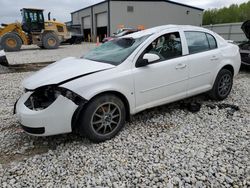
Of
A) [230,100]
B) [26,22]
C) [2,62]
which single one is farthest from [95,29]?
[230,100]

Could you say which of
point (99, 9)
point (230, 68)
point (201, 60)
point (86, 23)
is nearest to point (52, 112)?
point (201, 60)

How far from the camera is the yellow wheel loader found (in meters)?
14.8

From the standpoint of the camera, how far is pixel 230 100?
4.50m

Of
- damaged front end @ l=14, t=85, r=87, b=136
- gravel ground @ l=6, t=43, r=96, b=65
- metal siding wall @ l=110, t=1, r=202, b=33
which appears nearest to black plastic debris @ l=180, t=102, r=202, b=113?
damaged front end @ l=14, t=85, r=87, b=136

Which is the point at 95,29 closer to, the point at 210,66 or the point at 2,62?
the point at 2,62

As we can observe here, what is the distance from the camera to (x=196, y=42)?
12.7ft

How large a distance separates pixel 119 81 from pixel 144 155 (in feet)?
3.32

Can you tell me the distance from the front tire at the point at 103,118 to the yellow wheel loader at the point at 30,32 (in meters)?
14.4

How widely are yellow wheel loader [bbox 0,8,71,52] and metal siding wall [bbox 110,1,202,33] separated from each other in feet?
38.4

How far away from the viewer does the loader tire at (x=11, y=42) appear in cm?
1454

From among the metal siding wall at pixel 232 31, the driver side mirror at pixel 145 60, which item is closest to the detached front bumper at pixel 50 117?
the driver side mirror at pixel 145 60

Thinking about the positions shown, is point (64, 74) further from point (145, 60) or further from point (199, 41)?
point (199, 41)

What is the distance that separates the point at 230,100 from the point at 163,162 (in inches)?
107

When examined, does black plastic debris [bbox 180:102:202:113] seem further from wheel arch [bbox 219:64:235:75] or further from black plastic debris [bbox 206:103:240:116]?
wheel arch [bbox 219:64:235:75]
